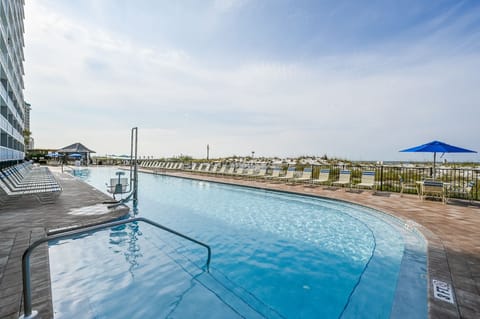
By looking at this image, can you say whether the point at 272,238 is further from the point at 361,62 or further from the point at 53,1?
the point at 53,1

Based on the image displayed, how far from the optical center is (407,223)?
15.6 ft

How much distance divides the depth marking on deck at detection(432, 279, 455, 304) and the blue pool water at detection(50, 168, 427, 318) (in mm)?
121

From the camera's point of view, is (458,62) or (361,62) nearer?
(458,62)

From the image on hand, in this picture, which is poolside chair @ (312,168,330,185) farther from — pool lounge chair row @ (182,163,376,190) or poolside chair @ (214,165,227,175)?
poolside chair @ (214,165,227,175)

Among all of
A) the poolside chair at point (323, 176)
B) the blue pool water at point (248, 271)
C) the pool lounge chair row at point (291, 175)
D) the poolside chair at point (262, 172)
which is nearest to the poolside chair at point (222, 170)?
the pool lounge chair row at point (291, 175)

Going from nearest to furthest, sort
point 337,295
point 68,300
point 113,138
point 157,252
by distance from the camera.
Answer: point 68,300 < point 337,295 < point 157,252 < point 113,138

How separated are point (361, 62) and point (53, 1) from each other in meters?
11.9

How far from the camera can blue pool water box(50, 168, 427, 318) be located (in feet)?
7.93

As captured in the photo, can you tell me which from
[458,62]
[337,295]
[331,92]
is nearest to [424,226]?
[337,295]

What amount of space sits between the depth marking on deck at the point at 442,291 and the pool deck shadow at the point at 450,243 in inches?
1.5

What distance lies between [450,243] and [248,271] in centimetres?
316

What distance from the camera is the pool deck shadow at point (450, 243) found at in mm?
2029

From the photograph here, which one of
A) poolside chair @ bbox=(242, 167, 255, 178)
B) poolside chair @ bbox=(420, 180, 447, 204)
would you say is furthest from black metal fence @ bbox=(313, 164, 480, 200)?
poolside chair @ bbox=(242, 167, 255, 178)

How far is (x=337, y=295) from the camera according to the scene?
2.81m
